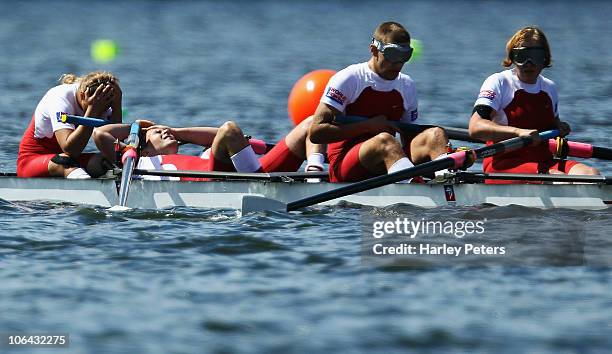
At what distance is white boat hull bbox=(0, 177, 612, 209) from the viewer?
37.8 feet

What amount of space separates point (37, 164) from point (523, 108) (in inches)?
196

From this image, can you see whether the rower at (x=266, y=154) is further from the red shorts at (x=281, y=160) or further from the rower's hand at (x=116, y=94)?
the rower's hand at (x=116, y=94)

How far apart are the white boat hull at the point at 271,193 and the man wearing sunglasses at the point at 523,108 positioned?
0.42 metres

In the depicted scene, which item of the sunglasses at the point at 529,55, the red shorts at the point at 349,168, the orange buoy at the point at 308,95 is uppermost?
the sunglasses at the point at 529,55

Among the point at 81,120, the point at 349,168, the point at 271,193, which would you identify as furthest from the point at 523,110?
the point at 81,120

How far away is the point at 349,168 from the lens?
39.0 feet

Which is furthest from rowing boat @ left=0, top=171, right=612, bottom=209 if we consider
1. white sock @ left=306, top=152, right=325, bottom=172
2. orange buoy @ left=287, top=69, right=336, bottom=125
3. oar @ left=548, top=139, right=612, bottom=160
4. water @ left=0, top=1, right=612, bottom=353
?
orange buoy @ left=287, top=69, right=336, bottom=125

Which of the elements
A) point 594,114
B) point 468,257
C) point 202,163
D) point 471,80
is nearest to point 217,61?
point 471,80

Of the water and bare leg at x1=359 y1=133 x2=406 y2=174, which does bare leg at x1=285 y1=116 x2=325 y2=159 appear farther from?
bare leg at x1=359 y1=133 x2=406 y2=174

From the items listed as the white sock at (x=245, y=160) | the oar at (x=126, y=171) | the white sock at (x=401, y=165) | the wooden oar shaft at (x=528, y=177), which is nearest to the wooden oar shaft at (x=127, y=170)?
the oar at (x=126, y=171)

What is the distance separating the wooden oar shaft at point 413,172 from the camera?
11227 mm

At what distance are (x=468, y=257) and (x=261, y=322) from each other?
2.43 m

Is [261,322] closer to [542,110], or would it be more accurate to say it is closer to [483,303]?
[483,303]

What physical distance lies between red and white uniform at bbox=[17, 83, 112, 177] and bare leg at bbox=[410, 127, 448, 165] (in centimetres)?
330
